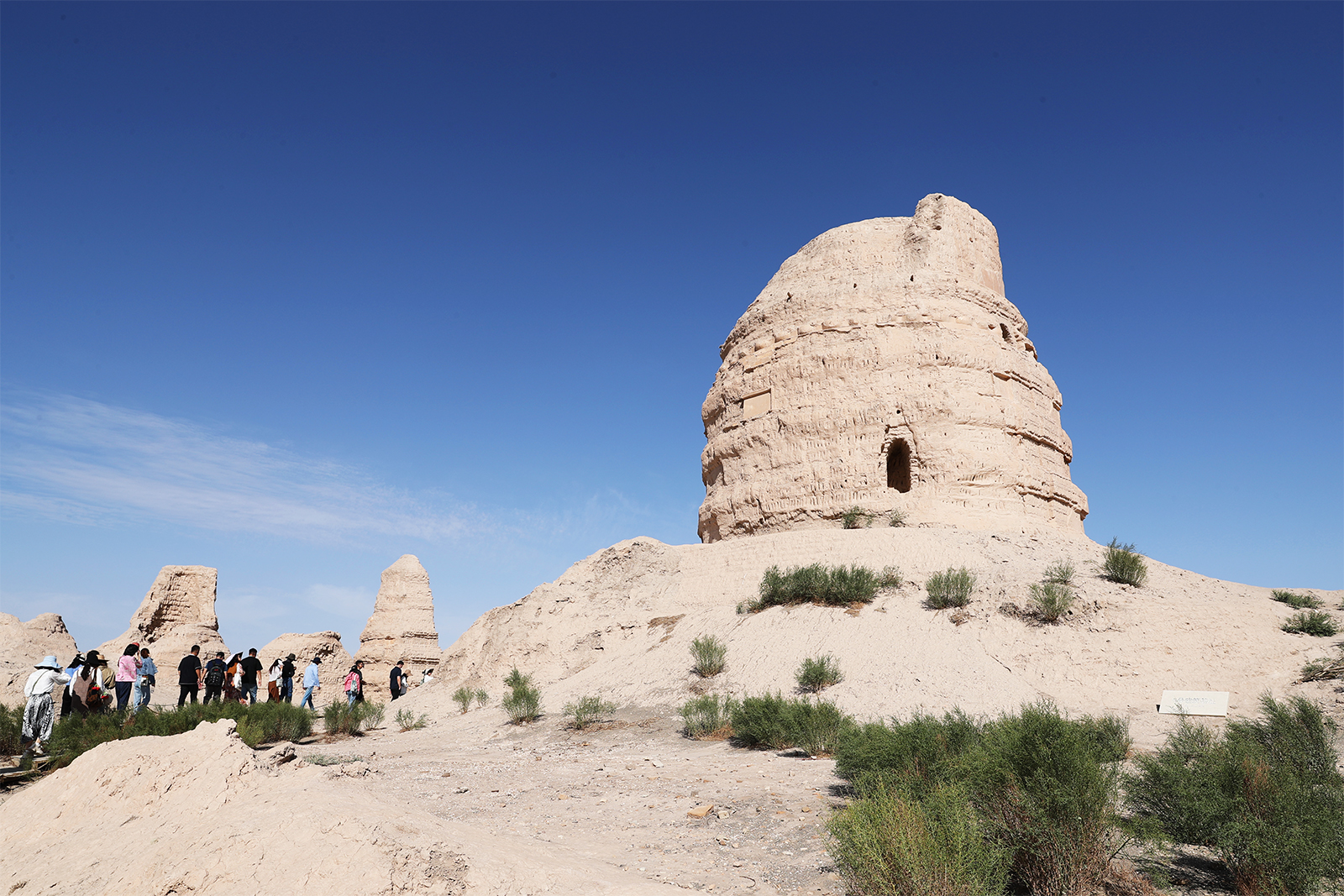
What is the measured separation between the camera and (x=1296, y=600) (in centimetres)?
1226

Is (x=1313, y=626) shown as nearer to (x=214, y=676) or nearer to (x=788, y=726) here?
(x=788, y=726)

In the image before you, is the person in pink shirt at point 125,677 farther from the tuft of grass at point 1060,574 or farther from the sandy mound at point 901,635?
the tuft of grass at point 1060,574

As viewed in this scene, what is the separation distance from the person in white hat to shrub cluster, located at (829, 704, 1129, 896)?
960 cm


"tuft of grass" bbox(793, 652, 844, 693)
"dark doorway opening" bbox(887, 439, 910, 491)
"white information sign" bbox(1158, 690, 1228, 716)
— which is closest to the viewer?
"white information sign" bbox(1158, 690, 1228, 716)

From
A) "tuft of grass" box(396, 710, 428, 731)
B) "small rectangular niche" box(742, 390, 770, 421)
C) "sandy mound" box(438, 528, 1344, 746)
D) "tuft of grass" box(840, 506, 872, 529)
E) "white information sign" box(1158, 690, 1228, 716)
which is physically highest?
"small rectangular niche" box(742, 390, 770, 421)

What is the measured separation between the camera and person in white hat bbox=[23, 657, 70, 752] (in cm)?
857

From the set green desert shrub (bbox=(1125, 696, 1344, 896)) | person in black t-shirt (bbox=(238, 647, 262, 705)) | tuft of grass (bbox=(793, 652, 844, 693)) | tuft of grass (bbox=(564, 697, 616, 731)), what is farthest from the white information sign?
person in black t-shirt (bbox=(238, 647, 262, 705))

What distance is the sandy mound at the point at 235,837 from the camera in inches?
132

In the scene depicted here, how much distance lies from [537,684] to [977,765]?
453 inches

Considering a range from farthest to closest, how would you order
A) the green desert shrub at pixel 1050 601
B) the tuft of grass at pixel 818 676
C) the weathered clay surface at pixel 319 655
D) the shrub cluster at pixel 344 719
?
the weathered clay surface at pixel 319 655 < the shrub cluster at pixel 344 719 < the green desert shrub at pixel 1050 601 < the tuft of grass at pixel 818 676

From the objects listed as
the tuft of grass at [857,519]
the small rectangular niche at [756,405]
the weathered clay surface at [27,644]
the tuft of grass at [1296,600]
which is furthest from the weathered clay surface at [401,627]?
the tuft of grass at [1296,600]

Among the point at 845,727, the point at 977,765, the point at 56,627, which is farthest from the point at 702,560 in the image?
the point at 56,627

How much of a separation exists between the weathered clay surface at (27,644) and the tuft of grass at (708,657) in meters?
15.1

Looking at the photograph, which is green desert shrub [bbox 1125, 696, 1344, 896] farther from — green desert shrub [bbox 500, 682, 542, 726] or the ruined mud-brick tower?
the ruined mud-brick tower
